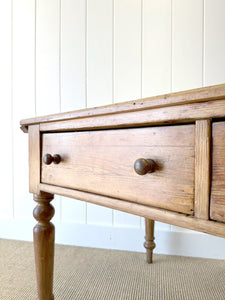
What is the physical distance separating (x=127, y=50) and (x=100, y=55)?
15 cm

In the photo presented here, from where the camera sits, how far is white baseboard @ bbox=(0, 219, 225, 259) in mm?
1171

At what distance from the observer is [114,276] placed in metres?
1.00

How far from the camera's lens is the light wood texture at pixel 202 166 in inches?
14.0

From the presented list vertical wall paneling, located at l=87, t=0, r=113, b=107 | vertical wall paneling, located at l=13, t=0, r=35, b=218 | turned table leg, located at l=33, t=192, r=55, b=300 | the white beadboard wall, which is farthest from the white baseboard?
vertical wall paneling, located at l=87, t=0, r=113, b=107

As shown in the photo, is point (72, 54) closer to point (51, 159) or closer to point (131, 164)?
point (51, 159)

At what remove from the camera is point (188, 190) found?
15.1 inches

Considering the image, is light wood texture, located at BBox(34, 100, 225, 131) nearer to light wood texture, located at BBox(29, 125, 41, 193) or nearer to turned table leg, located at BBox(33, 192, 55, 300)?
light wood texture, located at BBox(29, 125, 41, 193)

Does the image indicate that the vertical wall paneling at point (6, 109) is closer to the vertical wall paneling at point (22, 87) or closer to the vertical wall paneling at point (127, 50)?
the vertical wall paneling at point (22, 87)

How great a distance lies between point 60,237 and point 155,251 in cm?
54

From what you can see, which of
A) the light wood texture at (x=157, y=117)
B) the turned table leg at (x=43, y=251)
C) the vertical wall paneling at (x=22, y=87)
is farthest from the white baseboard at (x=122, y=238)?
the light wood texture at (x=157, y=117)

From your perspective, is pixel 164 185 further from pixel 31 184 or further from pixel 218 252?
pixel 218 252

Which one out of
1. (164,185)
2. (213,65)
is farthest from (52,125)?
(213,65)

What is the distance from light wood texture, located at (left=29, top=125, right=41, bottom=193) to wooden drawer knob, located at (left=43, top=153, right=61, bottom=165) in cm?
10

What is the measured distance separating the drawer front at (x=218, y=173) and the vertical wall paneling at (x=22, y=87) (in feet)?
4.01
